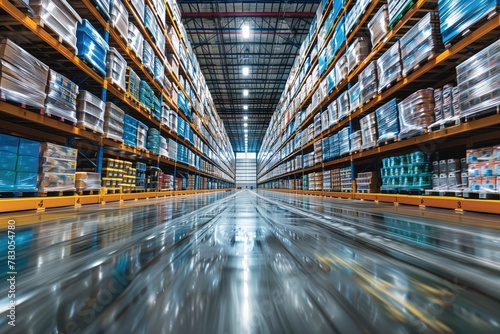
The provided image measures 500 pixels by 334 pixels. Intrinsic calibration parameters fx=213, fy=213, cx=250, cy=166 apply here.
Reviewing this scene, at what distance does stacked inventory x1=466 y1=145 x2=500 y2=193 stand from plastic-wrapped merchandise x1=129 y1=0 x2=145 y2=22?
6.10m

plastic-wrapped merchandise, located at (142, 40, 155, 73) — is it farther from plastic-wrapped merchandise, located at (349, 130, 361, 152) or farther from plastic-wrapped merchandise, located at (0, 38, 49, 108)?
plastic-wrapped merchandise, located at (349, 130, 361, 152)

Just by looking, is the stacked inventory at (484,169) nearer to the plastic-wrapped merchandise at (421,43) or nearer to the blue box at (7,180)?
the plastic-wrapped merchandise at (421,43)

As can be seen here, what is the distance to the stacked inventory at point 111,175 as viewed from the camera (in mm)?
4000

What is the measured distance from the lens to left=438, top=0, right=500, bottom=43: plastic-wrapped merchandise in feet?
7.09

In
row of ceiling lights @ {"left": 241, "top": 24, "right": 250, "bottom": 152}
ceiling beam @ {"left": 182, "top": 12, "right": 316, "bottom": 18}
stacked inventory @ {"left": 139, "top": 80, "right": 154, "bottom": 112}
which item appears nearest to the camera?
stacked inventory @ {"left": 139, "top": 80, "right": 154, "bottom": 112}

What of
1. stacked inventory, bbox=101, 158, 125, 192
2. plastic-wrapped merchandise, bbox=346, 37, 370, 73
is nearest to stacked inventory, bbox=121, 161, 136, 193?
stacked inventory, bbox=101, 158, 125, 192

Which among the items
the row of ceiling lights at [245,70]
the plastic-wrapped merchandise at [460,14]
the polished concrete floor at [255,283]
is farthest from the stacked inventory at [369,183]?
the row of ceiling lights at [245,70]

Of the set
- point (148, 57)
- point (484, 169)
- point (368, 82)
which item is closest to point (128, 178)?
point (148, 57)

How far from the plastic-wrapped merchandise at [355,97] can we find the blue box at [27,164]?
5278mm

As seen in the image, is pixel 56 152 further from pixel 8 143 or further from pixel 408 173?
pixel 408 173

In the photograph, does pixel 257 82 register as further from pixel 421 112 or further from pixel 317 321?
pixel 317 321

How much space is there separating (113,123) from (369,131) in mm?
4847

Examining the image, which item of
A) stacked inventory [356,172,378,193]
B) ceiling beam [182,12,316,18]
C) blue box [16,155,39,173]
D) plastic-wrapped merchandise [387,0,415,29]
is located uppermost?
ceiling beam [182,12,316,18]

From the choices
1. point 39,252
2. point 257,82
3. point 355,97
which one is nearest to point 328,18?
point 355,97
